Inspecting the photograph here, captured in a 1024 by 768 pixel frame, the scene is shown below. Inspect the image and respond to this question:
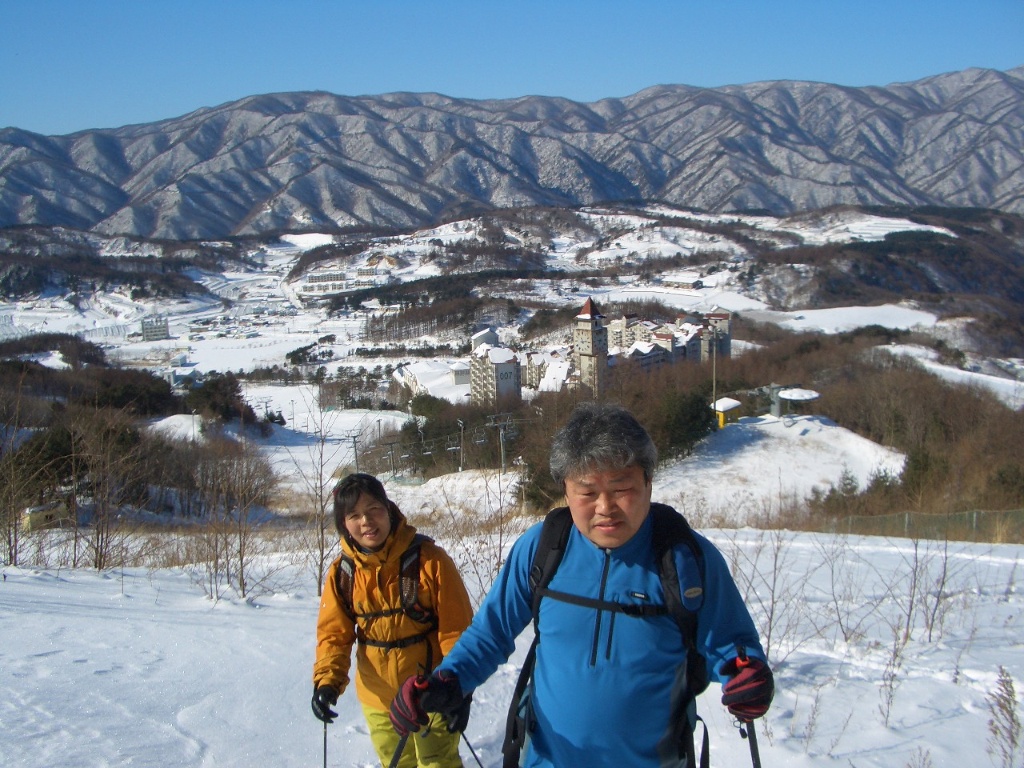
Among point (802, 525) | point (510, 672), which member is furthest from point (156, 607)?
point (802, 525)

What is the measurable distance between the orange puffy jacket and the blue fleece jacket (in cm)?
48

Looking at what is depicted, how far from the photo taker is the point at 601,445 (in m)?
1.45

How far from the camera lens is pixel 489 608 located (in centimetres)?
157

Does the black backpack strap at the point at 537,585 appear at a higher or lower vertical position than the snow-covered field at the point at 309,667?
higher

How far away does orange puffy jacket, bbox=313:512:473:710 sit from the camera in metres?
1.97

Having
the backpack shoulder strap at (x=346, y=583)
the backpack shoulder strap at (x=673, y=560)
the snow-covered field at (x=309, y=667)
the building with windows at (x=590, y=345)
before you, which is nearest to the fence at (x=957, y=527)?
the snow-covered field at (x=309, y=667)

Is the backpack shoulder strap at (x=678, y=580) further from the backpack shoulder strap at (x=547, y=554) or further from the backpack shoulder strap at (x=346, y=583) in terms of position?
the backpack shoulder strap at (x=346, y=583)

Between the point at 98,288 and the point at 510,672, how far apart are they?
73.7 metres

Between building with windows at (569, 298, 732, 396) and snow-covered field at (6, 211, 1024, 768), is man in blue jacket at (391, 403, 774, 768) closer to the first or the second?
snow-covered field at (6, 211, 1024, 768)

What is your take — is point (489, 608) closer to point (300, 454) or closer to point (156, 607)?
point (156, 607)

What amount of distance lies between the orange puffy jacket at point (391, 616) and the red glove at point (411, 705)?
1.36 feet

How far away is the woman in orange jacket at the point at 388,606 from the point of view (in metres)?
1.97

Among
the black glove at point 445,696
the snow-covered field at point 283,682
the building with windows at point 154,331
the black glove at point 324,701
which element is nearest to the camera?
the black glove at point 445,696

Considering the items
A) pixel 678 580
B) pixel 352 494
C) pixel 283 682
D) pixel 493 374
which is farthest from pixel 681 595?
pixel 493 374
